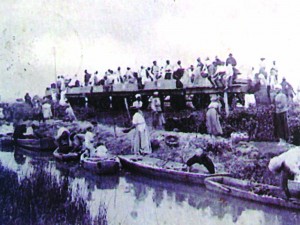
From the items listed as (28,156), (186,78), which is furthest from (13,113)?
(186,78)

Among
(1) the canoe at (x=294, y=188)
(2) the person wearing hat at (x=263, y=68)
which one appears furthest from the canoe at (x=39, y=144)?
(1) the canoe at (x=294, y=188)

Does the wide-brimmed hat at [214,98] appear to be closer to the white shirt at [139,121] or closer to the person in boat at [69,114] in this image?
the white shirt at [139,121]

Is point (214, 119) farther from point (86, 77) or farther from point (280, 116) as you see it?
point (86, 77)

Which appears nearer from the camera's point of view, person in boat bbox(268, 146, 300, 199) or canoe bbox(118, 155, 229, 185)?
person in boat bbox(268, 146, 300, 199)

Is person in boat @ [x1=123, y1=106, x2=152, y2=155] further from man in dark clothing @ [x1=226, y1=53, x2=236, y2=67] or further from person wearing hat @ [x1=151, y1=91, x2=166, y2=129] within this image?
man in dark clothing @ [x1=226, y1=53, x2=236, y2=67]

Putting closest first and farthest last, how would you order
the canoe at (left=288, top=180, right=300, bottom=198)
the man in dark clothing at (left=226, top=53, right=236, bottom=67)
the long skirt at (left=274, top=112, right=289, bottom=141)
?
the canoe at (left=288, top=180, right=300, bottom=198), the long skirt at (left=274, top=112, right=289, bottom=141), the man in dark clothing at (left=226, top=53, right=236, bottom=67)

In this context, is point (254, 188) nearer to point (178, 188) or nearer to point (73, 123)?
point (178, 188)

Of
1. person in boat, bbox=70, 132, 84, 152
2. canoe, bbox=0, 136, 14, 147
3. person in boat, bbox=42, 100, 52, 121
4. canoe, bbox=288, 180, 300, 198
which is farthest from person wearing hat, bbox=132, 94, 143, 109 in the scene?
canoe, bbox=288, 180, 300, 198

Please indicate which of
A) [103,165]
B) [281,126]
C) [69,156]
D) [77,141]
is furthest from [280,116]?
[69,156]
